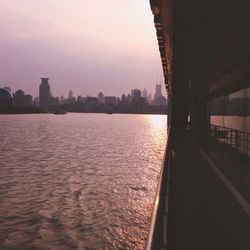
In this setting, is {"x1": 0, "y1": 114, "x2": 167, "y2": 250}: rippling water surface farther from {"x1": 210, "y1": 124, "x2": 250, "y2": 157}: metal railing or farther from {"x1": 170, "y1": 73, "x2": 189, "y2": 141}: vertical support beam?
{"x1": 210, "y1": 124, "x2": 250, "y2": 157}: metal railing

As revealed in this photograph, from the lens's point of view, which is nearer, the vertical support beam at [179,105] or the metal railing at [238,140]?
the vertical support beam at [179,105]

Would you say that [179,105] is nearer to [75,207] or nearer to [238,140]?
[75,207]

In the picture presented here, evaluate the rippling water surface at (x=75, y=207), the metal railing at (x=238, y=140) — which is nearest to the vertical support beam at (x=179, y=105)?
the metal railing at (x=238, y=140)

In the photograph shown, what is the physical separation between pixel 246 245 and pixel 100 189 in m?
16.6

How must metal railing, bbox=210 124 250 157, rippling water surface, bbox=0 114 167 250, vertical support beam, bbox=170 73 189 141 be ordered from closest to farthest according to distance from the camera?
1. rippling water surface, bbox=0 114 167 250
2. vertical support beam, bbox=170 73 189 141
3. metal railing, bbox=210 124 250 157

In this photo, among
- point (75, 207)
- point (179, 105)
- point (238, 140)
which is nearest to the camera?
point (179, 105)

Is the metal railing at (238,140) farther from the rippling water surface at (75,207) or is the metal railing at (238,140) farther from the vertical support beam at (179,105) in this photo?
the rippling water surface at (75,207)

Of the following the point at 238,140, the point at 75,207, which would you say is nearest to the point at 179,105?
the point at 75,207

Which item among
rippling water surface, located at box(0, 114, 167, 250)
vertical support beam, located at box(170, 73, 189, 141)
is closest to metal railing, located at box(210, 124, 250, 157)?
vertical support beam, located at box(170, 73, 189, 141)

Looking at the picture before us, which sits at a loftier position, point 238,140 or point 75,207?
point 238,140

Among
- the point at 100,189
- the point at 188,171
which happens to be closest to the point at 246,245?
the point at 188,171

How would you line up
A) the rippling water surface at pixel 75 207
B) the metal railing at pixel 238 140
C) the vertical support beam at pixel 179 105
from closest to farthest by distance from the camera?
the rippling water surface at pixel 75 207 → the vertical support beam at pixel 179 105 → the metal railing at pixel 238 140

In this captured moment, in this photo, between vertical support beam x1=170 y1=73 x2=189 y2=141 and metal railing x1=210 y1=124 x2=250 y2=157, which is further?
metal railing x1=210 y1=124 x2=250 y2=157

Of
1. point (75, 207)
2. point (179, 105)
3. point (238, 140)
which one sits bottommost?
point (75, 207)
